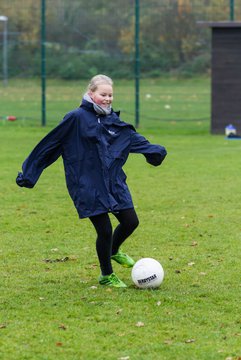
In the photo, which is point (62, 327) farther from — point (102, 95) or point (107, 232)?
point (102, 95)

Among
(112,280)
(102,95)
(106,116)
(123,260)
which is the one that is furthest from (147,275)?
(102,95)

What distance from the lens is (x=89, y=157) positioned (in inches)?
276

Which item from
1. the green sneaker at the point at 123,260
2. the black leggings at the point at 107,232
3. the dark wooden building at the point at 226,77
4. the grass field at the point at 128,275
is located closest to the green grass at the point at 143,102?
the dark wooden building at the point at 226,77

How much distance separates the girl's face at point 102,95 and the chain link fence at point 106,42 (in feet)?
48.3

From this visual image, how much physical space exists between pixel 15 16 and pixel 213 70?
552 cm

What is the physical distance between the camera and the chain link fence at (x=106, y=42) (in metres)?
21.8

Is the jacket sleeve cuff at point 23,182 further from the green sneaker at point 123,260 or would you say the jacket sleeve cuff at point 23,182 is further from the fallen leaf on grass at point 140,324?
the fallen leaf on grass at point 140,324

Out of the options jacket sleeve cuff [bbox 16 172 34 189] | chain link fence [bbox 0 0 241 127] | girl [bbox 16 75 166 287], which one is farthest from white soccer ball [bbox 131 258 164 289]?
chain link fence [bbox 0 0 241 127]

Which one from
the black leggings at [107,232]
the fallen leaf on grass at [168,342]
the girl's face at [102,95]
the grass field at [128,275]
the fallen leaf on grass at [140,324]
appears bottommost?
the grass field at [128,275]

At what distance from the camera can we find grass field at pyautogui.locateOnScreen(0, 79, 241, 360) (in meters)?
5.63

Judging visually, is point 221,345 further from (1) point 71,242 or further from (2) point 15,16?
(2) point 15,16

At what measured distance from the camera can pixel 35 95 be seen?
23750 mm

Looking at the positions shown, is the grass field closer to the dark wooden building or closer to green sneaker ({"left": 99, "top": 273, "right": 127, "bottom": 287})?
green sneaker ({"left": 99, "top": 273, "right": 127, "bottom": 287})

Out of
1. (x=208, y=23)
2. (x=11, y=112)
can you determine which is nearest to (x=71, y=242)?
(x=208, y=23)
